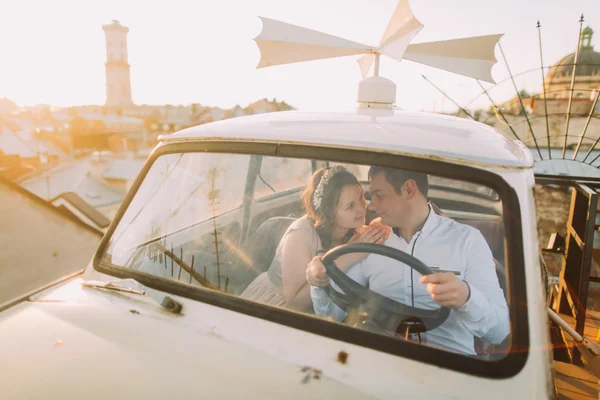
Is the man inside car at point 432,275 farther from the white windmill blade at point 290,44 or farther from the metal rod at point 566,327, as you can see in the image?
the white windmill blade at point 290,44

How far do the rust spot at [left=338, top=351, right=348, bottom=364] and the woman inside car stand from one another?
1.65ft

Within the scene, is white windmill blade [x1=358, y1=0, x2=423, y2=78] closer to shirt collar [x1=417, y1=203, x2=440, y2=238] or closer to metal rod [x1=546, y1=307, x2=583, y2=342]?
shirt collar [x1=417, y1=203, x2=440, y2=238]

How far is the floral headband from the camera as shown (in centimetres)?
204

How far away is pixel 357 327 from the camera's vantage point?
4.73 ft

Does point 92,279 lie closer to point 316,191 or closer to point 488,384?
point 316,191

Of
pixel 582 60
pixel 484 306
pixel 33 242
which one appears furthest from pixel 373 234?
Result: pixel 582 60

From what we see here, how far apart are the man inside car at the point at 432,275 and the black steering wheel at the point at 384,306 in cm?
5

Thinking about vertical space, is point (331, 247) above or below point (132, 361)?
above

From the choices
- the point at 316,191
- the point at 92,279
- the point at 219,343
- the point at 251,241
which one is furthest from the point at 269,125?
the point at 92,279

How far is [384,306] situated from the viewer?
1586 millimetres

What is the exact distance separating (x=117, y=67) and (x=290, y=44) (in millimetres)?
79833

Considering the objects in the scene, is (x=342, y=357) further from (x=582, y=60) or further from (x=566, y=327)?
(x=582, y=60)

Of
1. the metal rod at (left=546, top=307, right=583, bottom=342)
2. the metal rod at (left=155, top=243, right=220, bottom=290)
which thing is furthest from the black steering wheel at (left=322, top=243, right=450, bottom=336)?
the metal rod at (left=546, top=307, right=583, bottom=342)

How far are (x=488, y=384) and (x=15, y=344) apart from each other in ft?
5.46
